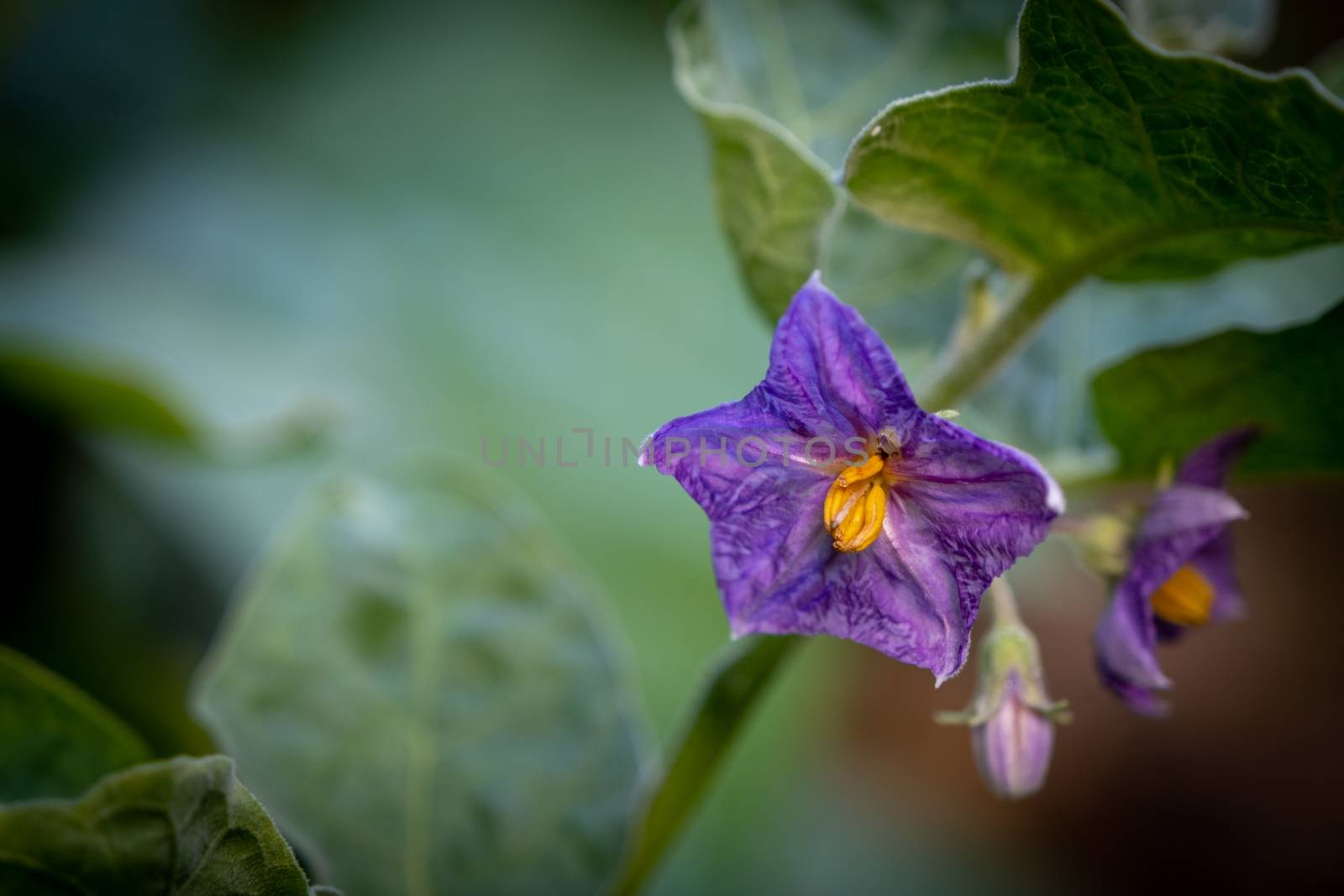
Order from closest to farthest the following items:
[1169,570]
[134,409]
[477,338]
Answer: [1169,570] → [134,409] → [477,338]

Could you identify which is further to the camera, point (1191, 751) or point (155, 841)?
point (1191, 751)

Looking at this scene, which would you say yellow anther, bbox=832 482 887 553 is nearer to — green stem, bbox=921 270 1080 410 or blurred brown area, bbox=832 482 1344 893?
green stem, bbox=921 270 1080 410

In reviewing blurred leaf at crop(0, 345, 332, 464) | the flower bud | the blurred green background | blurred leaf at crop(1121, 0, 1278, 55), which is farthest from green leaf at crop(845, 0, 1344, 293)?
the blurred green background

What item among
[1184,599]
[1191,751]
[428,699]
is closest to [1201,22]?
[1184,599]

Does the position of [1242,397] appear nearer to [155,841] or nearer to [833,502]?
[833,502]

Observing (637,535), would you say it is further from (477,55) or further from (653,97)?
(477,55)

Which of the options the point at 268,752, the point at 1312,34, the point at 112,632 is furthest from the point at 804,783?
the point at 1312,34
